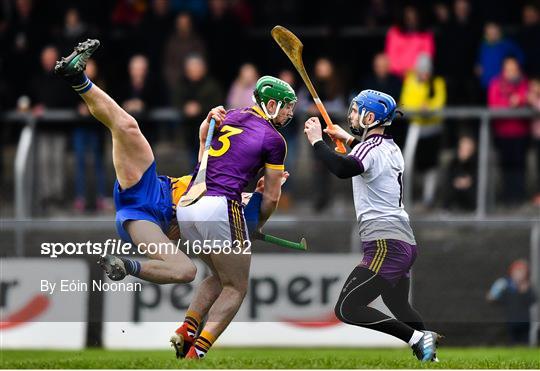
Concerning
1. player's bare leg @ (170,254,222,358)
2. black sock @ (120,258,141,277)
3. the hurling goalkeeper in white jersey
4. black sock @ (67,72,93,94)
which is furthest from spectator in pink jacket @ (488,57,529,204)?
black sock @ (67,72,93,94)

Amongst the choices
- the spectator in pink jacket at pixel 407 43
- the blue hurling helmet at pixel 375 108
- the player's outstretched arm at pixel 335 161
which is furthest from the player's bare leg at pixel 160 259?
the spectator in pink jacket at pixel 407 43

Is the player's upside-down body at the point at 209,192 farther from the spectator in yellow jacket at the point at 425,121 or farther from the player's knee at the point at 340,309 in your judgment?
the spectator in yellow jacket at the point at 425,121

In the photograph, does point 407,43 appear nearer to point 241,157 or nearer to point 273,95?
point 273,95

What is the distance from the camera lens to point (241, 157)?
12.2 meters

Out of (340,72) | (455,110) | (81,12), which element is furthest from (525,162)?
(81,12)

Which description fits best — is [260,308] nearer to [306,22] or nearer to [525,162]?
[525,162]

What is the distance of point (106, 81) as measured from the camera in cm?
1867

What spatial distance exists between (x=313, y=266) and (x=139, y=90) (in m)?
3.61

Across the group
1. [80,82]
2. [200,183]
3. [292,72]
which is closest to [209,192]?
[200,183]

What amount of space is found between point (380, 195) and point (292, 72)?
8.23 m

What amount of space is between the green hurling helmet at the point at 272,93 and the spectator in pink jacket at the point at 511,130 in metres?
6.24

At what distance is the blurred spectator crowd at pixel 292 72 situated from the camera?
18203mm

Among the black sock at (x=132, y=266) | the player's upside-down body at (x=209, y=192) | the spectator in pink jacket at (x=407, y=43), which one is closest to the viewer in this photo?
the black sock at (x=132, y=266)

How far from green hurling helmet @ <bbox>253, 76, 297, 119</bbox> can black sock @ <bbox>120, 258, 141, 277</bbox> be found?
1627 mm
